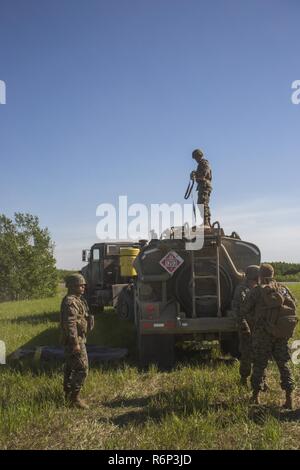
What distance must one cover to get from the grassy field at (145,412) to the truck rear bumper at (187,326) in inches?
23.7

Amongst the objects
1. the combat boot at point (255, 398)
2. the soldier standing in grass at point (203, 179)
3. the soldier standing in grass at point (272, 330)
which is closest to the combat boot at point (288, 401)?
the soldier standing in grass at point (272, 330)

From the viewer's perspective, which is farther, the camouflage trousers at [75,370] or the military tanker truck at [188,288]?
the military tanker truck at [188,288]

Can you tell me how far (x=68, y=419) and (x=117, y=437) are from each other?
2.63ft

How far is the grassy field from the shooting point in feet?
14.1

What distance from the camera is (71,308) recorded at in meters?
5.64

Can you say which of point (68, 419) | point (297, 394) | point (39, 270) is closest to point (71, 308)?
point (68, 419)

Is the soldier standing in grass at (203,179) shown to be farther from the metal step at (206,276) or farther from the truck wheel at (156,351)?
the truck wheel at (156,351)

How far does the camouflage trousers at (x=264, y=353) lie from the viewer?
5340mm

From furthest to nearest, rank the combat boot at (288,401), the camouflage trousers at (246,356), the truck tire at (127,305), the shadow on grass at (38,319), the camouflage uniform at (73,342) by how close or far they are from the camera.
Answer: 1. the shadow on grass at (38,319)
2. the truck tire at (127,305)
3. the camouflage trousers at (246,356)
4. the camouflage uniform at (73,342)
5. the combat boot at (288,401)

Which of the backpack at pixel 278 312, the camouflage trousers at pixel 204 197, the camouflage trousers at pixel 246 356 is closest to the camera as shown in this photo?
the backpack at pixel 278 312

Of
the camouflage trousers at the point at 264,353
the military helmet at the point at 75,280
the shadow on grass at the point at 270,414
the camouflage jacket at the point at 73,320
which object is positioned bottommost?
the shadow on grass at the point at 270,414

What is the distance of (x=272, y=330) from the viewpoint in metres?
5.30

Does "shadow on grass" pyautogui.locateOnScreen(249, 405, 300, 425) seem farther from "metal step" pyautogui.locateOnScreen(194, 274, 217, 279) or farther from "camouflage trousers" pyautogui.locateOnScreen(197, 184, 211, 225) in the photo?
"camouflage trousers" pyautogui.locateOnScreen(197, 184, 211, 225)

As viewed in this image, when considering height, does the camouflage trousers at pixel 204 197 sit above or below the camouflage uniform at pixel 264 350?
above
